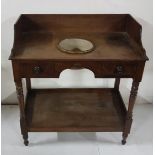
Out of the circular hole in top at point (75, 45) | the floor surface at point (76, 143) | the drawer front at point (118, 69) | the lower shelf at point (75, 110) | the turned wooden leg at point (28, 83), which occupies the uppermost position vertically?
the circular hole in top at point (75, 45)

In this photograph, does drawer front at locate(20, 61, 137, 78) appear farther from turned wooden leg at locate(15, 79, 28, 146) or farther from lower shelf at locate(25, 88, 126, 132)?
lower shelf at locate(25, 88, 126, 132)

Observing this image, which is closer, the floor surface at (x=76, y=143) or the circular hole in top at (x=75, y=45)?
the circular hole in top at (x=75, y=45)

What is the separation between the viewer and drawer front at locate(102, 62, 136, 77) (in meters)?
1.23

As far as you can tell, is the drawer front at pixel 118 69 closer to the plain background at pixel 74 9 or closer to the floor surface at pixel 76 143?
the plain background at pixel 74 9

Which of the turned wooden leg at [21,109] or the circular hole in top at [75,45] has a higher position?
the circular hole in top at [75,45]

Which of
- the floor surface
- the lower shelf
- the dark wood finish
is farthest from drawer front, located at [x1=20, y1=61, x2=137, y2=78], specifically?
the floor surface

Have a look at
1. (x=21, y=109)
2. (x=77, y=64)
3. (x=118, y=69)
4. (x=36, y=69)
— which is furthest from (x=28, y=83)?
(x=118, y=69)

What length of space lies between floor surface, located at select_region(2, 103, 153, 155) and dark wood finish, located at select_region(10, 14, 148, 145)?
0.26 ft

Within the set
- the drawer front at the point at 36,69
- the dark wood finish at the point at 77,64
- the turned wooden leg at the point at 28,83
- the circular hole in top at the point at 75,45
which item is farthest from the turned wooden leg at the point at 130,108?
the turned wooden leg at the point at 28,83

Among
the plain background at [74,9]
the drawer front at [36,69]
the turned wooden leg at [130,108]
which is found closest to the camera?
the drawer front at [36,69]

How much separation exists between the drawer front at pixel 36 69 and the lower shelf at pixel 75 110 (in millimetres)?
412

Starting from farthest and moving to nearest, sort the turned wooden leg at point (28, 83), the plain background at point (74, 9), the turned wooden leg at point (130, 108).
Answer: the turned wooden leg at point (28, 83) < the plain background at point (74, 9) < the turned wooden leg at point (130, 108)

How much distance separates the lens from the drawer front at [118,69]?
1229 mm

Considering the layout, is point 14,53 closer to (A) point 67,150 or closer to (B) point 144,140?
(A) point 67,150
